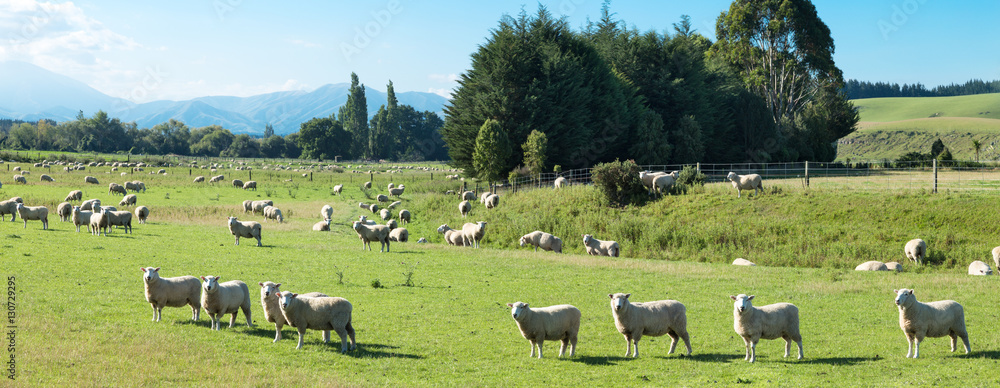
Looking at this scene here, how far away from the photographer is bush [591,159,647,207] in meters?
37.9

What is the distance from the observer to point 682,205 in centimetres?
3588

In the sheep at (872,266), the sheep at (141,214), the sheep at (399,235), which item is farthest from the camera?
the sheep at (141,214)

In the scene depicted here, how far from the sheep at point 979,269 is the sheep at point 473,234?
1987 cm

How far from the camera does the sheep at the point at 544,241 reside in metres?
31.2

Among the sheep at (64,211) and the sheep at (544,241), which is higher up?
the sheep at (64,211)

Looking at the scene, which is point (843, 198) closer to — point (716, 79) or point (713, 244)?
point (713, 244)

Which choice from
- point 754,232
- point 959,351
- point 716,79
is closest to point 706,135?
point 716,79

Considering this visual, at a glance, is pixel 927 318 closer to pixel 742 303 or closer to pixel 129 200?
pixel 742 303

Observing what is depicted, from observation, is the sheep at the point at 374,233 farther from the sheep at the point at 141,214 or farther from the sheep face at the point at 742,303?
the sheep face at the point at 742,303

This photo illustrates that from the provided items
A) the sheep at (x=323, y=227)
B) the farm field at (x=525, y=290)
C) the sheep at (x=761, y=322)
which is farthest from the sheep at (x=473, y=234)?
the sheep at (x=761, y=322)

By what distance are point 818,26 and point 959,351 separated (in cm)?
6284

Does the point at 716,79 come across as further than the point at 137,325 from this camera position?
Yes

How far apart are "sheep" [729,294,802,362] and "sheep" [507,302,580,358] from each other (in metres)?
2.77

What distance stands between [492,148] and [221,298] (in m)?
37.0
